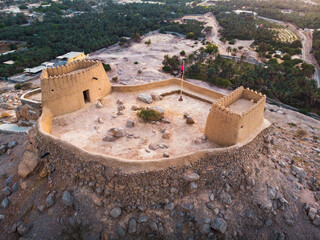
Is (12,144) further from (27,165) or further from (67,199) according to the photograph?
(67,199)

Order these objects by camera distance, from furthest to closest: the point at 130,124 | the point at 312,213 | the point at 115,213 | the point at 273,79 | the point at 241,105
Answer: the point at 273,79 → the point at 241,105 → the point at 130,124 → the point at 312,213 → the point at 115,213

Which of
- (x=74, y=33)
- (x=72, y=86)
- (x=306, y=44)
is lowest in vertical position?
(x=74, y=33)

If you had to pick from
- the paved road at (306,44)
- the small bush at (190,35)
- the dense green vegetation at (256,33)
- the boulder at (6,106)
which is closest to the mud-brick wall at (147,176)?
the boulder at (6,106)

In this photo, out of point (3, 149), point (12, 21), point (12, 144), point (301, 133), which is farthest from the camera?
point (12, 21)

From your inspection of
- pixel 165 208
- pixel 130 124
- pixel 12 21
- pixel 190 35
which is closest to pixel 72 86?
pixel 130 124

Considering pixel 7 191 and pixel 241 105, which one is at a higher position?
pixel 241 105

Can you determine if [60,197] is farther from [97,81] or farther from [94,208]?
[97,81]

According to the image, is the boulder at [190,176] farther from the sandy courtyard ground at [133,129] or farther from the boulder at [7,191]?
the boulder at [7,191]
